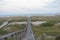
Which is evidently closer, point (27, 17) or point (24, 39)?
point (24, 39)

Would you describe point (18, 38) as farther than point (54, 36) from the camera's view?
No

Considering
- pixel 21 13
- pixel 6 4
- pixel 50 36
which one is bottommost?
pixel 50 36

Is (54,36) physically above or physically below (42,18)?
below

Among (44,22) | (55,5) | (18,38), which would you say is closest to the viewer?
(18,38)

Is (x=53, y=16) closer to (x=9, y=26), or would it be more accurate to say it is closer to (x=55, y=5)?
(x=55, y=5)

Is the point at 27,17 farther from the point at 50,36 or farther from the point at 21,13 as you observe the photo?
the point at 50,36

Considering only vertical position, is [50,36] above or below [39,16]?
below

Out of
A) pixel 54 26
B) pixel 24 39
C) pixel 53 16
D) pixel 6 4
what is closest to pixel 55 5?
pixel 53 16

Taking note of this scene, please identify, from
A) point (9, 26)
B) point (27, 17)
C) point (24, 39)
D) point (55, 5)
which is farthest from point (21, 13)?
point (24, 39)

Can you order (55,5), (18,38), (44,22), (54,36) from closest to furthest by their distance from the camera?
(18,38) < (54,36) < (44,22) < (55,5)
